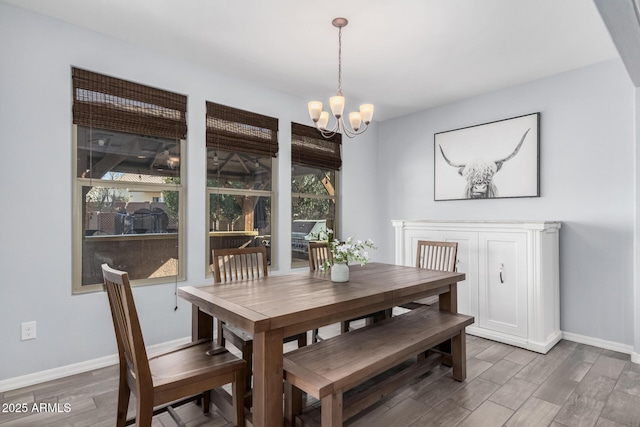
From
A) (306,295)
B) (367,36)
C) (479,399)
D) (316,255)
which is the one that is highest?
(367,36)

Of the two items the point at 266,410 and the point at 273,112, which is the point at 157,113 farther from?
the point at 266,410

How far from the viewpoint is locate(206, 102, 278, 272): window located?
3555 millimetres

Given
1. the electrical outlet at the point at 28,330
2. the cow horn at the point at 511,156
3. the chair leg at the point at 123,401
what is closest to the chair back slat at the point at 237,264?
the chair leg at the point at 123,401

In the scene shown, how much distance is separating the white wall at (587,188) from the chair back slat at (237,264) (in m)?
2.82

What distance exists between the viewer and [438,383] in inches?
99.3

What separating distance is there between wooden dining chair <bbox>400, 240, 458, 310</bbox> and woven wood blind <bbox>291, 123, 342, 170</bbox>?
5.76ft

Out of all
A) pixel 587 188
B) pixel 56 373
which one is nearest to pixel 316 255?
pixel 56 373

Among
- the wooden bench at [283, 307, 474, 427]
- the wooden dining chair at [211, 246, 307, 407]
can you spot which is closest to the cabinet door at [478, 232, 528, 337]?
the wooden bench at [283, 307, 474, 427]

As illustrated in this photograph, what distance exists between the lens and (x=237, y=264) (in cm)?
269

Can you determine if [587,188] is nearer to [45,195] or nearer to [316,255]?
[316,255]

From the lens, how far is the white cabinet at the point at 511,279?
124 inches

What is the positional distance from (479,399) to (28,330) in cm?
326

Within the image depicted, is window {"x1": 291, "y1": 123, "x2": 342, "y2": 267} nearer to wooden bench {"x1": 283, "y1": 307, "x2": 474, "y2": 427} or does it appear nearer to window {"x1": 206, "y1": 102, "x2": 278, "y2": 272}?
window {"x1": 206, "y1": 102, "x2": 278, "y2": 272}

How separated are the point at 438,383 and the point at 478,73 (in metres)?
3.00
